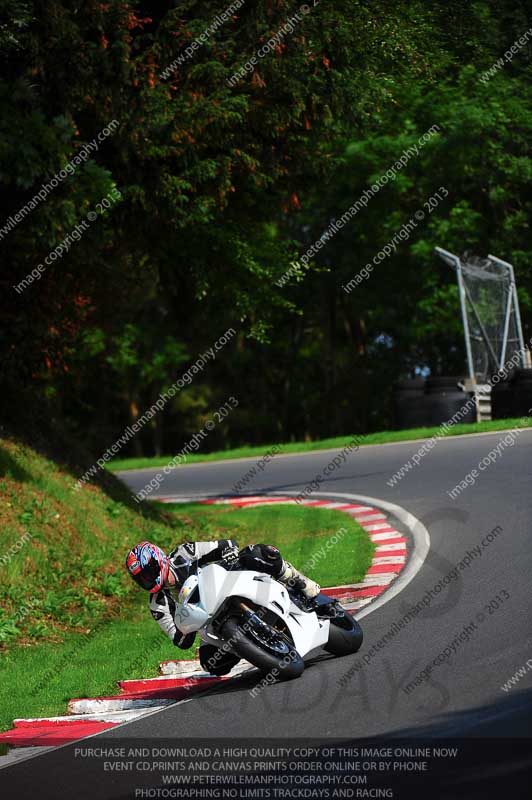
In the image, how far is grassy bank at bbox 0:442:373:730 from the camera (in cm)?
1043

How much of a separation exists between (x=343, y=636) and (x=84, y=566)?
6.72 metres

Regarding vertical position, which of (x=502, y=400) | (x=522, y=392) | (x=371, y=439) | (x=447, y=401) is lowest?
(x=371, y=439)

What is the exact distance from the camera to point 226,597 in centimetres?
838

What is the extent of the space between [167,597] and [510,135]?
1085 inches

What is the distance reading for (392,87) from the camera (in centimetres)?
1789

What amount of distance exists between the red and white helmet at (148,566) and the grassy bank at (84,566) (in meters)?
1.67

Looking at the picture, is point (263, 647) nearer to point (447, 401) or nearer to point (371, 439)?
point (371, 439)

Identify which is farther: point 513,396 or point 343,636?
point 513,396

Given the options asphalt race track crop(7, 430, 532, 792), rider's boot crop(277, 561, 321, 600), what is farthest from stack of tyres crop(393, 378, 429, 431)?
rider's boot crop(277, 561, 321, 600)

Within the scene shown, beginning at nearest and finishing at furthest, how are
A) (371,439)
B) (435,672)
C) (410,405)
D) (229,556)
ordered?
(435,672) → (229,556) → (371,439) → (410,405)

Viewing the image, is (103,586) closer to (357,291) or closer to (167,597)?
(167,597)

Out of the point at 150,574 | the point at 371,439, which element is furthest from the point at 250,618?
the point at 371,439

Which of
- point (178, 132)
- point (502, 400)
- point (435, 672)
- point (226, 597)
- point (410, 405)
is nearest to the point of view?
point (435, 672)

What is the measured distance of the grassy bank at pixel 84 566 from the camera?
34.2ft
